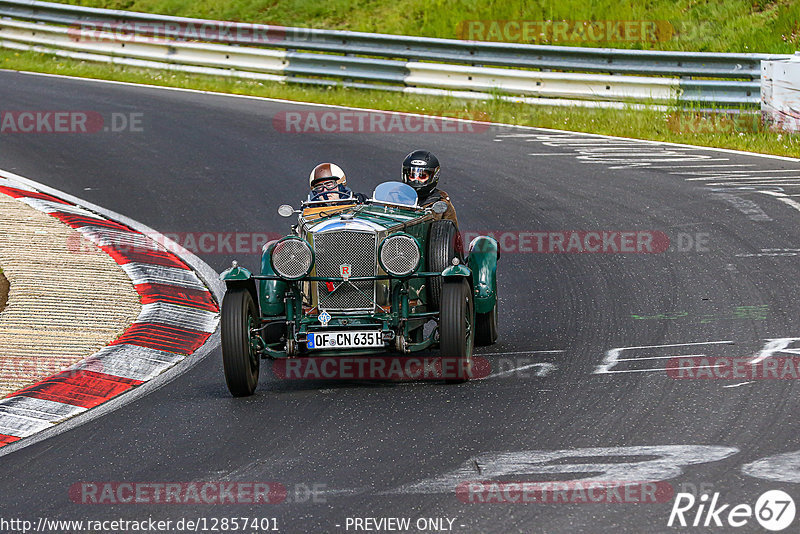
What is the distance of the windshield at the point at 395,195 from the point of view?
8.81 meters

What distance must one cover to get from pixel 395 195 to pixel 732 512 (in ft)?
13.7

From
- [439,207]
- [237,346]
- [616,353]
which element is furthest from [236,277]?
[616,353]

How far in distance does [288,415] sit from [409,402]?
756mm

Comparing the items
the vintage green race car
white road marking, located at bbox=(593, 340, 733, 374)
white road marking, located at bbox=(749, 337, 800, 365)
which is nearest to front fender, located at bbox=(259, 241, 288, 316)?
the vintage green race car

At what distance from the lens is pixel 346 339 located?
7.94 m

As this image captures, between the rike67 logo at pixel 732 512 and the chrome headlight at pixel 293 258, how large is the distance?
3.46 metres

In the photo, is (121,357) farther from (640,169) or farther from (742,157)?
(742,157)

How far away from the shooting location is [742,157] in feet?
50.2

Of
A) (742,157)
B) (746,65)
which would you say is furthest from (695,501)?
(746,65)

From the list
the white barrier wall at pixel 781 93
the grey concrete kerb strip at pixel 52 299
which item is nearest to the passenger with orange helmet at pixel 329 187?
the grey concrete kerb strip at pixel 52 299

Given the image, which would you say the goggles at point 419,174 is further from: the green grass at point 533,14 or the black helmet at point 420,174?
the green grass at point 533,14

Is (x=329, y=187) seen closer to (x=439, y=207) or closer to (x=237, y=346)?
(x=439, y=207)

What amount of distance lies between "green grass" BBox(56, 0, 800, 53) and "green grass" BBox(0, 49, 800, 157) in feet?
10.6

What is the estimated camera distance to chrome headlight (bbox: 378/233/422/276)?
8117 mm
